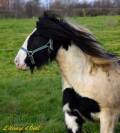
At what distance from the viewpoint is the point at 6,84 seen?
954 cm

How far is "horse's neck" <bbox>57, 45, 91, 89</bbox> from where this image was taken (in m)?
5.00

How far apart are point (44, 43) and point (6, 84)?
15.2 feet

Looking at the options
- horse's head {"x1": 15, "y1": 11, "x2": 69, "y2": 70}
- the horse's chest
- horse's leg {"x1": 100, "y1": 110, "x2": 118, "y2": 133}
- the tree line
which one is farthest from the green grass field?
the tree line

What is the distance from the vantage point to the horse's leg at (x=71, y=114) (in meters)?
5.03

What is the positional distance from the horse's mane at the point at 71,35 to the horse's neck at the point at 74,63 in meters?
0.07

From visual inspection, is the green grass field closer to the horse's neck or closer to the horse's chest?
the horse's neck

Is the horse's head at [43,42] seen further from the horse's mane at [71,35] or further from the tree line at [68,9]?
the tree line at [68,9]

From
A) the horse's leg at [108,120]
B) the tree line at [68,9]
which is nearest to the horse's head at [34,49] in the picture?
the horse's leg at [108,120]

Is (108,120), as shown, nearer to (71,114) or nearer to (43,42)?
(71,114)

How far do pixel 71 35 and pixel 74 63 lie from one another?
0.96ft

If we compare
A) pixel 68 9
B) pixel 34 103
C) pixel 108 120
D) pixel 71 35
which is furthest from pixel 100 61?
pixel 68 9

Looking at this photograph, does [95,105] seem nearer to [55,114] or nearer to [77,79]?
[77,79]

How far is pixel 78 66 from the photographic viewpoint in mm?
5020

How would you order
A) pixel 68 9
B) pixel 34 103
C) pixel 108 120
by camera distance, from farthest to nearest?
pixel 68 9
pixel 34 103
pixel 108 120
